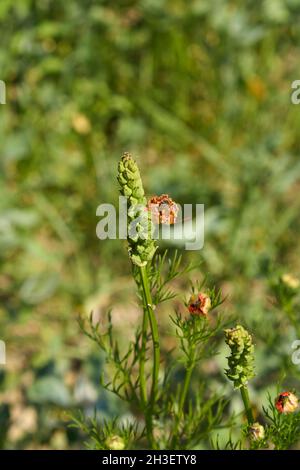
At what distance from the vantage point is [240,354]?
906 millimetres

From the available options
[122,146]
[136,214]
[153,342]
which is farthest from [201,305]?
[122,146]

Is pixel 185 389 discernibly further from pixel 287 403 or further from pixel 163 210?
pixel 163 210

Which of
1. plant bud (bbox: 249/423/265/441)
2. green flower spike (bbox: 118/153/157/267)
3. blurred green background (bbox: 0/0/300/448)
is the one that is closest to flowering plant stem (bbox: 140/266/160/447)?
green flower spike (bbox: 118/153/157/267)

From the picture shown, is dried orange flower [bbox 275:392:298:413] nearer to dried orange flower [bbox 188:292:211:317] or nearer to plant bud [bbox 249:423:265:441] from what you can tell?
plant bud [bbox 249:423:265:441]

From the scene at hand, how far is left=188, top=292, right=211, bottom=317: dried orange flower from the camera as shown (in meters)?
0.95

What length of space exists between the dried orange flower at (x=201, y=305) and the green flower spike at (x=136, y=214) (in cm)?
12

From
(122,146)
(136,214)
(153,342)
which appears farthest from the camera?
(122,146)

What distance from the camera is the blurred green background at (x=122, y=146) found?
6.25 feet

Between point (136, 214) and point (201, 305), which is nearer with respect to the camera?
point (136, 214)

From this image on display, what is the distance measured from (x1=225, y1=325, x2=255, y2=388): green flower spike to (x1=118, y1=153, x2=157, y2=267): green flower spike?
141mm

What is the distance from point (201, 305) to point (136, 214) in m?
0.19

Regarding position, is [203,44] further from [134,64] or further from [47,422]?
[47,422]
